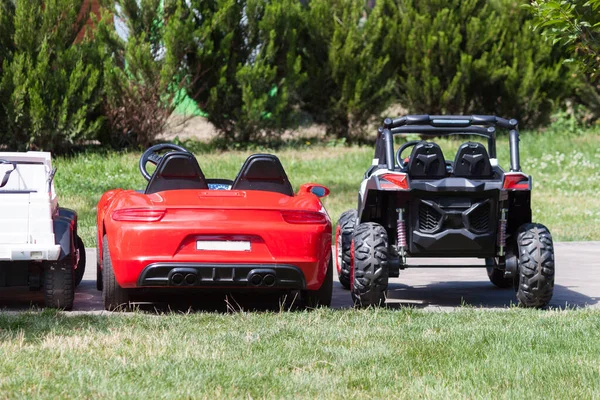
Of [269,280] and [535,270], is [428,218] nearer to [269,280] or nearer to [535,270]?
[535,270]

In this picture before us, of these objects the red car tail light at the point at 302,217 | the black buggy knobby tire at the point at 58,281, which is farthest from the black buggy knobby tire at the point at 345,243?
the black buggy knobby tire at the point at 58,281

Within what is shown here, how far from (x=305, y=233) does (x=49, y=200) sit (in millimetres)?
1778

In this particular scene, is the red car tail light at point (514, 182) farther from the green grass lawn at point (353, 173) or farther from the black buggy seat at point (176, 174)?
the green grass lawn at point (353, 173)

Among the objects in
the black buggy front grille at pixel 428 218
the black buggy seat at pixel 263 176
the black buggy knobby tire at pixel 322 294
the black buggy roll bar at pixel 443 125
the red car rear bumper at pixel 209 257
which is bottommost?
the black buggy knobby tire at pixel 322 294

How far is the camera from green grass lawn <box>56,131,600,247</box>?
48.7ft

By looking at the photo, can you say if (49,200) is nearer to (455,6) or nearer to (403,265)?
(403,265)

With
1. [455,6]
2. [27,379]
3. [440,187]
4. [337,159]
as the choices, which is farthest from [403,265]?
[455,6]

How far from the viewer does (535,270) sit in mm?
8008

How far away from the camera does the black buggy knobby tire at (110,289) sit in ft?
25.5

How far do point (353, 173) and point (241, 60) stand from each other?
3.46 meters

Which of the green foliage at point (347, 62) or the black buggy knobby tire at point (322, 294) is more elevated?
the green foliage at point (347, 62)

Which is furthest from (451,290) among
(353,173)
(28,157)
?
(353,173)

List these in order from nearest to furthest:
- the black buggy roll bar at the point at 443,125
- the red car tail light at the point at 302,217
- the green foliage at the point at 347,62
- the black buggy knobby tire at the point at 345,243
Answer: the red car tail light at the point at 302,217
the black buggy roll bar at the point at 443,125
the black buggy knobby tire at the point at 345,243
the green foliage at the point at 347,62

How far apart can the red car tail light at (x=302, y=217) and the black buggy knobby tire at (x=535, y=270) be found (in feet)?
4.86
